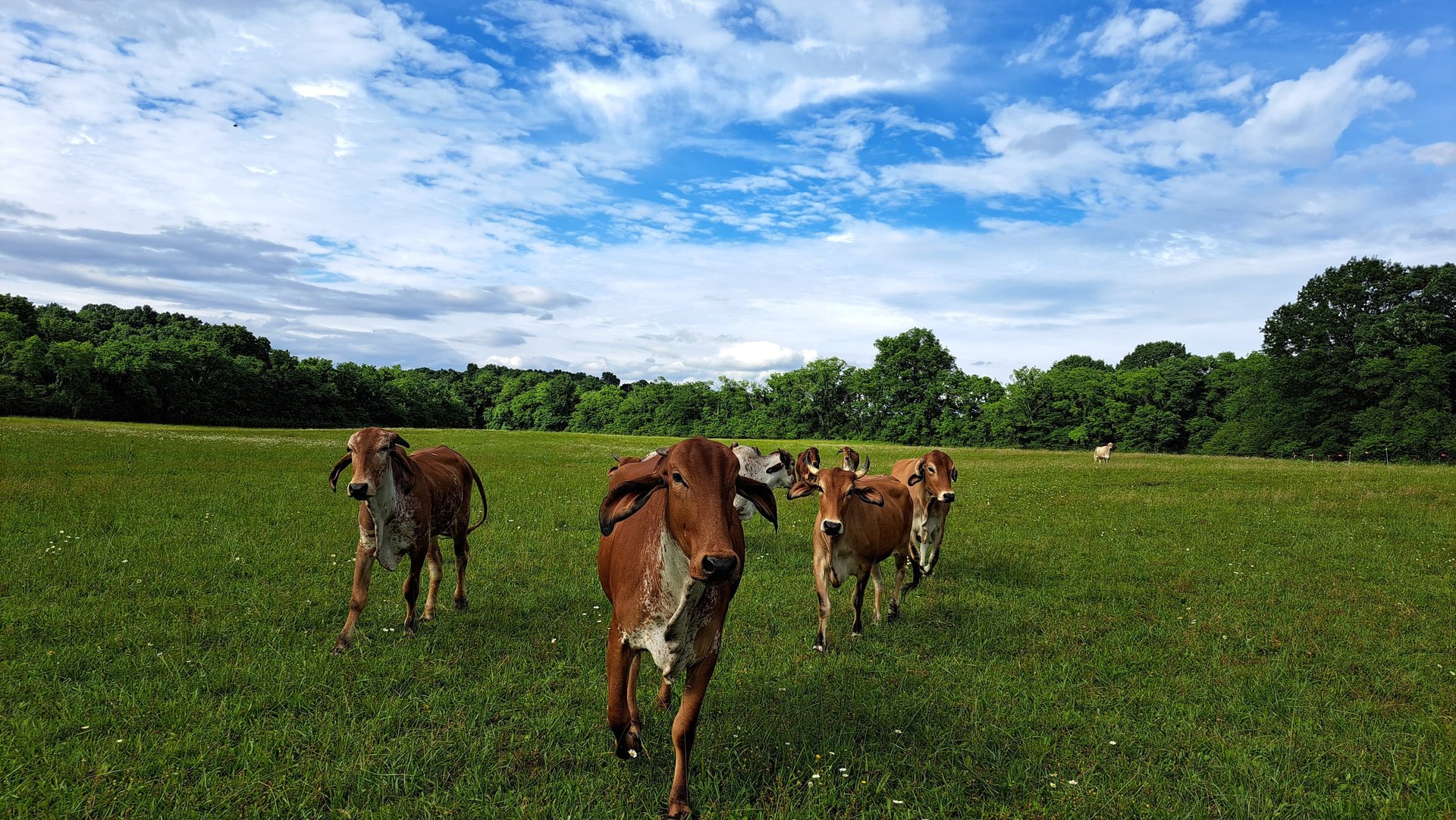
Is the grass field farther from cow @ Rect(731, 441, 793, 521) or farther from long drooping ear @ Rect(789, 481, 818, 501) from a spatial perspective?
cow @ Rect(731, 441, 793, 521)

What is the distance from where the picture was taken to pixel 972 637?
8.00 meters

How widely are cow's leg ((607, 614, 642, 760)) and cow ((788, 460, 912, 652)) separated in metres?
3.09

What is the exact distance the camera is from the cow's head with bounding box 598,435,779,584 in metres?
3.70

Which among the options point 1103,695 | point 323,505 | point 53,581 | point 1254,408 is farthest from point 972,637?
point 1254,408

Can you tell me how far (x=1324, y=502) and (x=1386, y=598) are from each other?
11676 mm

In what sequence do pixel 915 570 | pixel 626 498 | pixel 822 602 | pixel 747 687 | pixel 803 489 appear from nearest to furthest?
pixel 626 498 → pixel 747 687 → pixel 822 602 → pixel 803 489 → pixel 915 570

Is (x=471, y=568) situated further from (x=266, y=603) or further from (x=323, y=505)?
(x=323, y=505)

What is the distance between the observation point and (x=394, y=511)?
23.6ft

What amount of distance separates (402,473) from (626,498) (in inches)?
169

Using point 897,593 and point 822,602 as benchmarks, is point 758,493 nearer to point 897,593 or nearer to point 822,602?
point 822,602

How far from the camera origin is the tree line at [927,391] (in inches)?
1866

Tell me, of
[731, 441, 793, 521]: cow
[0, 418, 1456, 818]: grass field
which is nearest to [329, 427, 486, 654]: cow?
[0, 418, 1456, 818]: grass field

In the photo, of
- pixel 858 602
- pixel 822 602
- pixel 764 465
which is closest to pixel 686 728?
pixel 822 602

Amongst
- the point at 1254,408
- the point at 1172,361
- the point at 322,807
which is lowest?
the point at 322,807
